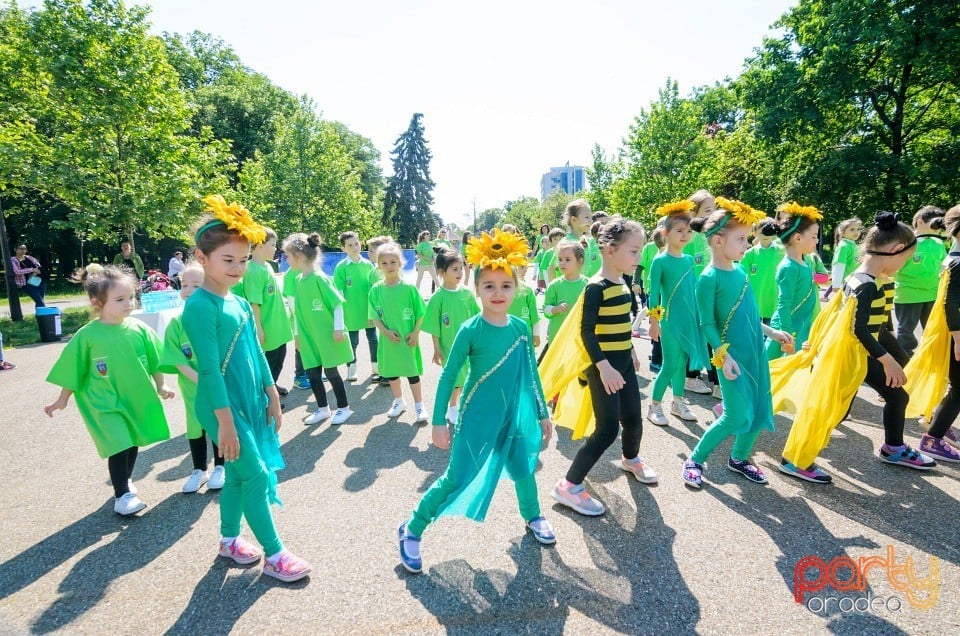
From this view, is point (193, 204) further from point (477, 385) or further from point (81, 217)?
point (477, 385)

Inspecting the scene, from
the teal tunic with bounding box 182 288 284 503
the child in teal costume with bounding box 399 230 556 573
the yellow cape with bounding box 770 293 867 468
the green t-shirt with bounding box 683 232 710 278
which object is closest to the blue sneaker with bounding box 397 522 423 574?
the child in teal costume with bounding box 399 230 556 573

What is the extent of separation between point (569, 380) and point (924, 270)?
517 centimetres

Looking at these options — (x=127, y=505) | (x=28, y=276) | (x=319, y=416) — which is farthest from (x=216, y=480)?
(x=28, y=276)

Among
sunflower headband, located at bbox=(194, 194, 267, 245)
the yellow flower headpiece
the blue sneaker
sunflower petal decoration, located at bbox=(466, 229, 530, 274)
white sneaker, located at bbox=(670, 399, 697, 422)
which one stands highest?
the yellow flower headpiece

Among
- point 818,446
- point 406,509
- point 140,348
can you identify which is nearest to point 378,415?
point 406,509

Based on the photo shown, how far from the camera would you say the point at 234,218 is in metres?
2.73

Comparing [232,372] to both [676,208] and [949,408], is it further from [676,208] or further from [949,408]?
[949,408]

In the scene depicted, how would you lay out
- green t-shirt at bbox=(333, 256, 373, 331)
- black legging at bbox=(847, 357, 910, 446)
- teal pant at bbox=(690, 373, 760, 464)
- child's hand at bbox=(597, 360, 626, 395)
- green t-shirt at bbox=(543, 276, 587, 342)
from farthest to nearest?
green t-shirt at bbox=(333, 256, 373, 331)
green t-shirt at bbox=(543, 276, 587, 342)
black legging at bbox=(847, 357, 910, 446)
teal pant at bbox=(690, 373, 760, 464)
child's hand at bbox=(597, 360, 626, 395)

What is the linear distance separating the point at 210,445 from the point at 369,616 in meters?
2.68

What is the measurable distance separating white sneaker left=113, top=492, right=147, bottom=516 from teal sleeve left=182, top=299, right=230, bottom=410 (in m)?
1.83

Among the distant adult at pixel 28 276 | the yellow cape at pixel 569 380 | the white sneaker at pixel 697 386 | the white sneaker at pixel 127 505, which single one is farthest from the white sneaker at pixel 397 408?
the distant adult at pixel 28 276

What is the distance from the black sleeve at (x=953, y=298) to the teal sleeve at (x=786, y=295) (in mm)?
1114

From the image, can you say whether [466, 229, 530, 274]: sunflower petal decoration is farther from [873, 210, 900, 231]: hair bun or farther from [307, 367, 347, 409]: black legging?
[307, 367, 347, 409]: black legging

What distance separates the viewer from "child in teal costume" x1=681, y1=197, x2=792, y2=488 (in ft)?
12.3
